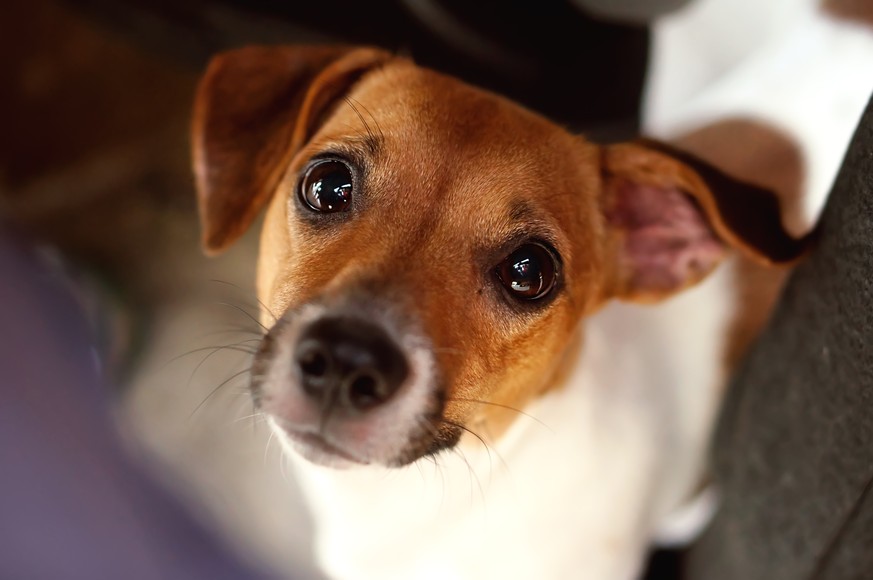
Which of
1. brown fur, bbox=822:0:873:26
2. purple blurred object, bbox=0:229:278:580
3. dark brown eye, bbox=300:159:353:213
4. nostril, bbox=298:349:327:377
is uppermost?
brown fur, bbox=822:0:873:26

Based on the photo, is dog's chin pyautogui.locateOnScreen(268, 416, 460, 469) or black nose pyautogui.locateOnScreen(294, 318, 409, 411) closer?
black nose pyautogui.locateOnScreen(294, 318, 409, 411)

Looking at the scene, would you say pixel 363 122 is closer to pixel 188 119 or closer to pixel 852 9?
pixel 852 9

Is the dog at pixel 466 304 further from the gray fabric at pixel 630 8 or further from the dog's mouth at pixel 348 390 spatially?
the gray fabric at pixel 630 8

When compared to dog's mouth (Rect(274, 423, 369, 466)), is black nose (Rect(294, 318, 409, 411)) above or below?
above

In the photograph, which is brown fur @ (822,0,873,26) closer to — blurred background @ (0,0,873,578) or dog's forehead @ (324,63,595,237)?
blurred background @ (0,0,873,578)

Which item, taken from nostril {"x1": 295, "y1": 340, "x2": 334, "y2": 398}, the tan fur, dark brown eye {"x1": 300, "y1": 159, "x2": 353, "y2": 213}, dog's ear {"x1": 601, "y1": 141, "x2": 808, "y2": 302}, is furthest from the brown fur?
nostril {"x1": 295, "y1": 340, "x2": 334, "y2": 398}

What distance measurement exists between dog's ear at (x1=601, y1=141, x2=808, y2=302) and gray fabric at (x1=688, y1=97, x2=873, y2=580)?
0.14 meters

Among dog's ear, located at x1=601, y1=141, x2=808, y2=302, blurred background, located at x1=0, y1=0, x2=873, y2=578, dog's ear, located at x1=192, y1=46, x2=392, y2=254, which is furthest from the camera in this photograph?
blurred background, located at x1=0, y1=0, x2=873, y2=578

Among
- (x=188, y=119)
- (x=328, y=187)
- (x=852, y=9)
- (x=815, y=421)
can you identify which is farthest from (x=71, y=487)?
(x=852, y=9)

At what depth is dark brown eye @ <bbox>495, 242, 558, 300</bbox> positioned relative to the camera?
1.60 metres

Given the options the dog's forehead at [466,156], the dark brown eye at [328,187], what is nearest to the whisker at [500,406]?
the dog's forehead at [466,156]

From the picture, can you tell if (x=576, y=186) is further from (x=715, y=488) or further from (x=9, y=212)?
(x=9, y=212)

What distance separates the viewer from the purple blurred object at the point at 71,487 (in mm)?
2619

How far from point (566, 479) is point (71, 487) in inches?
70.8
